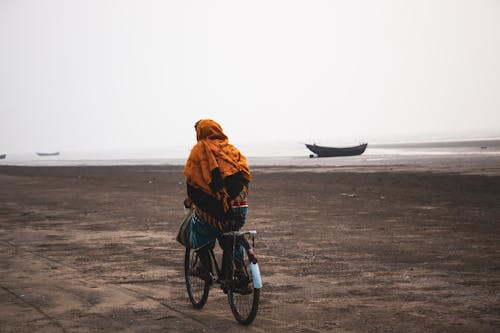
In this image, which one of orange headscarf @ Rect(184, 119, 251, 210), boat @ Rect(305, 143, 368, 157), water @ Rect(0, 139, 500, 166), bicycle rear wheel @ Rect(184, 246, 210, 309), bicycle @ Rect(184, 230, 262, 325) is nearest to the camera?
bicycle @ Rect(184, 230, 262, 325)

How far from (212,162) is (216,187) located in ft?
0.86

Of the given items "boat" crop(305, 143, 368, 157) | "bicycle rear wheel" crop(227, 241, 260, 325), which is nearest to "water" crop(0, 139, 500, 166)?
"boat" crop(305, 143, 368, 157)

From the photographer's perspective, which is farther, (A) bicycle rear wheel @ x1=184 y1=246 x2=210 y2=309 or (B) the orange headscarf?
(A) bicycle rear wheel @ x1=184 y1=246 x2=210 y2=309

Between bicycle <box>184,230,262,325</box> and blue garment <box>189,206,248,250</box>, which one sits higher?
blue garment <box>189,206,248,250</box>

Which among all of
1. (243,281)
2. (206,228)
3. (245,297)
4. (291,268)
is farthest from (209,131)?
(291,268)

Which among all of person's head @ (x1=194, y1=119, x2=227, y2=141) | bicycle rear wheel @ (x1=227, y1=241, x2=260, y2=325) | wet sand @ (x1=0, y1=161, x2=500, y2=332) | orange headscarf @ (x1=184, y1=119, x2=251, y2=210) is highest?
person's head @ (x1=194, y1=119, x2=227, y2=141)

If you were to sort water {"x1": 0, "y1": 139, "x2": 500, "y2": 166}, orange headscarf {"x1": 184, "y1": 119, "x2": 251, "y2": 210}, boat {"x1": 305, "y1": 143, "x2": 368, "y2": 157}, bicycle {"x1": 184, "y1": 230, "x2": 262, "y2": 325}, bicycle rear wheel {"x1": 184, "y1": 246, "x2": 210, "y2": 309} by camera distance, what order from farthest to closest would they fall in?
1. boat {"x1": 305, "y1": 143, "x2": 368, "y2": 157}
2. water {"x1": 0, "y1": 139, "x2": 500, "y2": 166}
3. bicycle rear wheel {"x1": 184, "y1": 246, "x2": 210, "y2": 309}
4. orange headscarf {"x1": 184, "y1": 119, "x2": 251, "y2": 210}
5. bicycle {"x1": 184, "y1": 230, "x2": 262, "y2": 325}

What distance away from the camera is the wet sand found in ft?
19.1

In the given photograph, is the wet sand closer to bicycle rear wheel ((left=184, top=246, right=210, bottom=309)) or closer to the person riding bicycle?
bicycle rear wheel ((left=184, top=246, right=210, bottom=309))

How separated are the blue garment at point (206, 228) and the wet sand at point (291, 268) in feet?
2.87

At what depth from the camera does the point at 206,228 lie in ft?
19.3

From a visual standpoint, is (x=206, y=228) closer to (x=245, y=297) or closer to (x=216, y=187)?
(x=216, y=187)

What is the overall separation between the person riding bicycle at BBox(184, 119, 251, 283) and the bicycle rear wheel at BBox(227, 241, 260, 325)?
0.56ft

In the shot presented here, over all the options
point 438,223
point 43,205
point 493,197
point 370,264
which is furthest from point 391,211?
point 43,205
